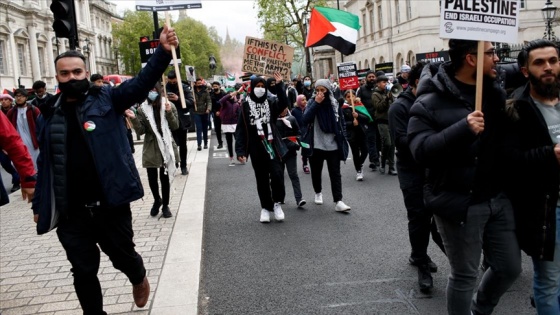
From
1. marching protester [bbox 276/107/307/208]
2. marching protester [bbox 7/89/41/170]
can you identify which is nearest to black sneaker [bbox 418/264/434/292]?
marching protester [bbox 276/107/307/208]

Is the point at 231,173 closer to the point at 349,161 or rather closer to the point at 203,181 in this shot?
the point at 203,181

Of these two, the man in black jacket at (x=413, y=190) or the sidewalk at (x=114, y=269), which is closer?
the sidewalk at (x=114, y=269)

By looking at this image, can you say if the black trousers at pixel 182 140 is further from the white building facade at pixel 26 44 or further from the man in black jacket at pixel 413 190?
the white building facade at pixel 26 44

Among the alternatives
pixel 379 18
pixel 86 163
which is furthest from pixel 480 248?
pixel 379 18

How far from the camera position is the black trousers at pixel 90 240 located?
12.8 ft

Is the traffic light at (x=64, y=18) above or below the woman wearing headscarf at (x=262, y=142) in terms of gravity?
above

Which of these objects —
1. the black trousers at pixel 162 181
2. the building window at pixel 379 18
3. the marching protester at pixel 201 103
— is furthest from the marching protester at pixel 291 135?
the building window at pixel 379 18

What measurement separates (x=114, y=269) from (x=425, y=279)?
3016 millimetres

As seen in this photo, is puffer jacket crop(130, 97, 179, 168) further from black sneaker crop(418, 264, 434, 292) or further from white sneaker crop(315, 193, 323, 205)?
black sneaker crop(418, 264, 434, 292)

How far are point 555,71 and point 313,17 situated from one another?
870cm

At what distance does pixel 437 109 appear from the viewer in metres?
3.32

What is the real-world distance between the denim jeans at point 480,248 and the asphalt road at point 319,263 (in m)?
1.00

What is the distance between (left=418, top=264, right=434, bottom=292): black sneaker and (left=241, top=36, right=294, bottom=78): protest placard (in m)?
5.31

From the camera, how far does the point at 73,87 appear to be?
150 inches
